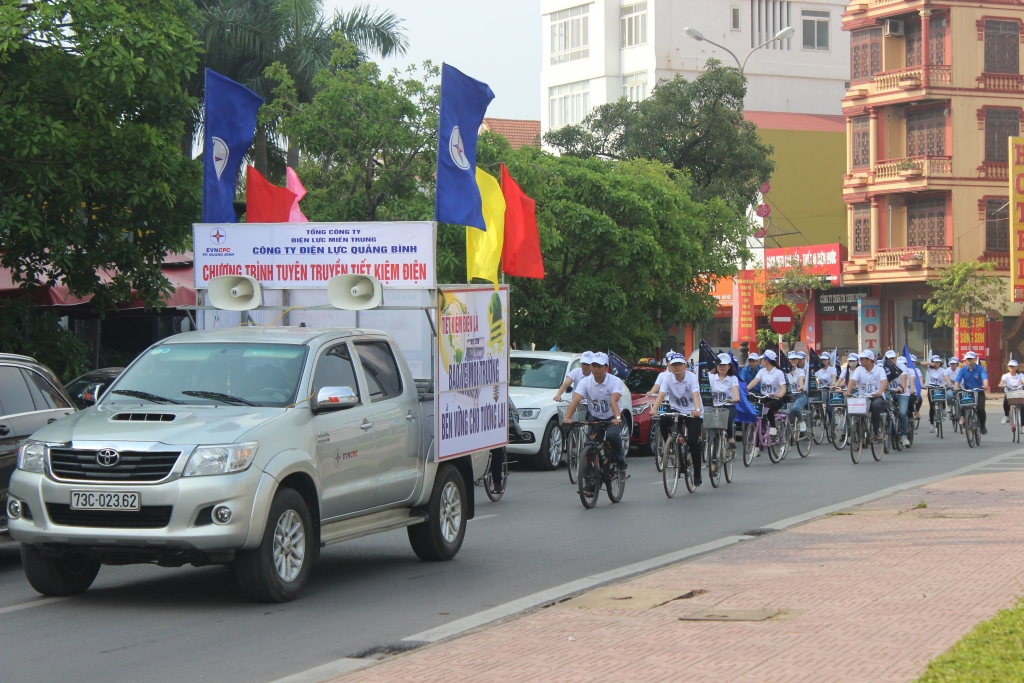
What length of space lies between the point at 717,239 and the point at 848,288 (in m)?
20.6

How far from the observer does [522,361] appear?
2266 cm

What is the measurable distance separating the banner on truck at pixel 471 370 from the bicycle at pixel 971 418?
1641 cm

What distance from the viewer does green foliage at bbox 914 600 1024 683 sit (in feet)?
20.4

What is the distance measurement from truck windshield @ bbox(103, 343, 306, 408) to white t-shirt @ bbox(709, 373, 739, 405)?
30.2ft

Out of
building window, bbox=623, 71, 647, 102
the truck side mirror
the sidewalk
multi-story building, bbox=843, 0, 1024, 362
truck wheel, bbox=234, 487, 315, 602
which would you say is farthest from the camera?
building window, bbox=623, 71, 647, 102

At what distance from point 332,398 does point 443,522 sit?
7.60 ft

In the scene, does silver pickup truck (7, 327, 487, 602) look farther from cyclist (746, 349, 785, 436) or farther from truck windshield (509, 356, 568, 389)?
cyclist (746, 349, 785, 436)

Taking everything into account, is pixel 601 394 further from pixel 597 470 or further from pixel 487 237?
pixel 487 237

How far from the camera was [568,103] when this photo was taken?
72125 millimetres

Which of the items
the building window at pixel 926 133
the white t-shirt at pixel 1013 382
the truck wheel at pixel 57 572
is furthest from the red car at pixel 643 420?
the building window at pixel 926 133

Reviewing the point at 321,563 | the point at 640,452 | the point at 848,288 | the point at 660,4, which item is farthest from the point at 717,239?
the point at 660,4

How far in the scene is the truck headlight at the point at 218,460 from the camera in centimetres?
835

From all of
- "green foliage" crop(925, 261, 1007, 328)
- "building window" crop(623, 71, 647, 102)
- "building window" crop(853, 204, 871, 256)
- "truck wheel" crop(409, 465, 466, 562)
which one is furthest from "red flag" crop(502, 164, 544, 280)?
"building window" crop(623, 71, 647, 102)

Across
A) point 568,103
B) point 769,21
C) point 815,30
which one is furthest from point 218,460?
point 815,30
